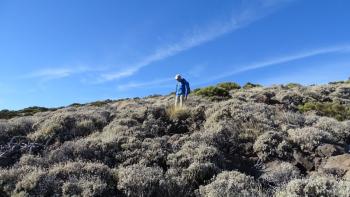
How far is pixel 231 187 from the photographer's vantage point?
9.60 meters

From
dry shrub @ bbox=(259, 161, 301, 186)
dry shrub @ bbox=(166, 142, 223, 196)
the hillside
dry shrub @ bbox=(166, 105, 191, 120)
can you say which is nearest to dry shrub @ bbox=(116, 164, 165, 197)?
the hillside

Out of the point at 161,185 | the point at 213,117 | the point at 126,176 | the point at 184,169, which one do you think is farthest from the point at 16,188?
the point at 213,117

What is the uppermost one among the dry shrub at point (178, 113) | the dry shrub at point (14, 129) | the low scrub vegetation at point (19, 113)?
the low scrub vegetation at point (19, 113)

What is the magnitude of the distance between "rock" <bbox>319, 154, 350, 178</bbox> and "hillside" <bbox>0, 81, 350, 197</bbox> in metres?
0.03

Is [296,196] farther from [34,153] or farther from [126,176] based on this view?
[34,153]

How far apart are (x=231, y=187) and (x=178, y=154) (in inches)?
117

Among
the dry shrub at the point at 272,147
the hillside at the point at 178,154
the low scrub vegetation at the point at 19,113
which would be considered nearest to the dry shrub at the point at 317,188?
the hillside at the point at 178,154

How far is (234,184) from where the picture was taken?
9727mm

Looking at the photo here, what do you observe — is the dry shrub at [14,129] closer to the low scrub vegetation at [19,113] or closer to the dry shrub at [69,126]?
the dry shrub at [69,126]

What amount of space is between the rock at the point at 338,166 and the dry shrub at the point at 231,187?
216cm

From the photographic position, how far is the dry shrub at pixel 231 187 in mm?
9320

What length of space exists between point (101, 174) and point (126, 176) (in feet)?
2.56

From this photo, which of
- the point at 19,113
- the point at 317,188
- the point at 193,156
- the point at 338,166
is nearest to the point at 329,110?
the point at 338,166

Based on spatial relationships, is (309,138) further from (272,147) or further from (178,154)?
(178,154)
